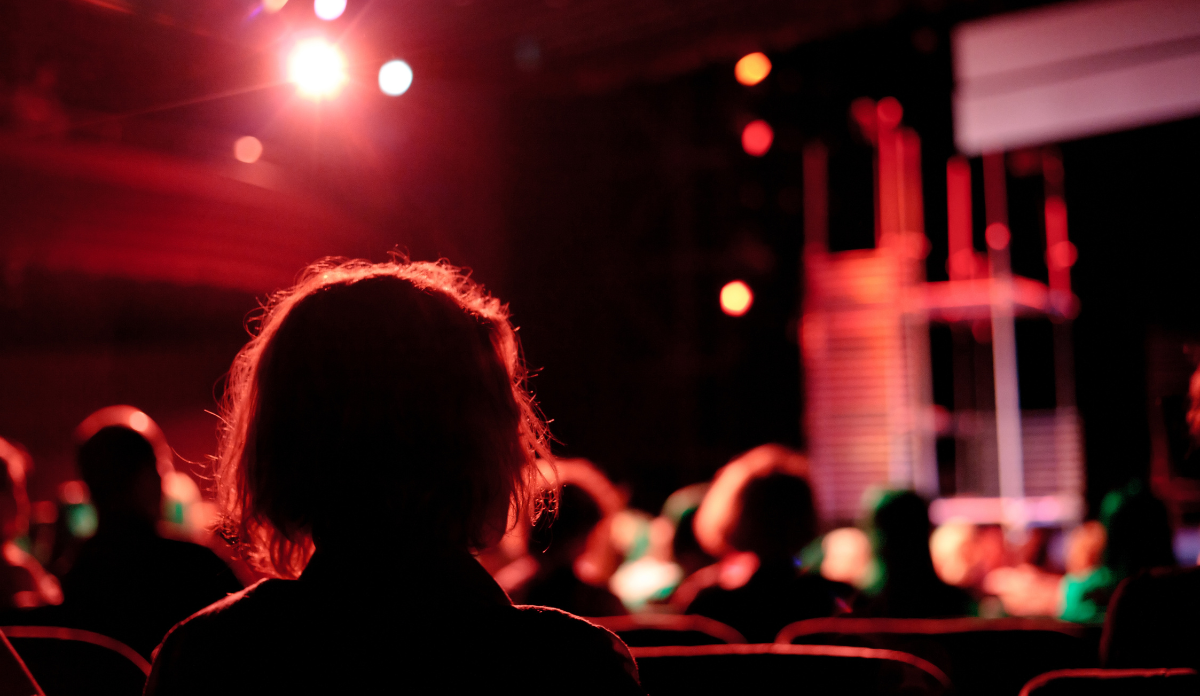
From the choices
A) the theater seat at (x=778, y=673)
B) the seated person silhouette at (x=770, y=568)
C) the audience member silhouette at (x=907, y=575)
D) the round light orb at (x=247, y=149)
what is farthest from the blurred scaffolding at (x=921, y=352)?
the theater seat at (x=778, y=673)

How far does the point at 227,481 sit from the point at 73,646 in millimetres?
814

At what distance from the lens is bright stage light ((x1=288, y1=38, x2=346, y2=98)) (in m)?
5.17

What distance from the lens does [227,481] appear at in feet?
3.62

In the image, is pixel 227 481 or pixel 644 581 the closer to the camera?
pixel 227 481

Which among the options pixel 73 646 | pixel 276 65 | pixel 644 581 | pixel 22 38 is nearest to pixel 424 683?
pixel 73 646

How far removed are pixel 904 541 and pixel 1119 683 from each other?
1528 mm

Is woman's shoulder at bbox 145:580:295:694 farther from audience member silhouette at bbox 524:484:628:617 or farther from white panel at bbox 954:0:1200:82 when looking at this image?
white panel at bbox 954:0:1200:82

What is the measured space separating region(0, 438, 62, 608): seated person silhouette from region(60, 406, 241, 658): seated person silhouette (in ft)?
1.64

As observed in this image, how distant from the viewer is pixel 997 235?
862 cm

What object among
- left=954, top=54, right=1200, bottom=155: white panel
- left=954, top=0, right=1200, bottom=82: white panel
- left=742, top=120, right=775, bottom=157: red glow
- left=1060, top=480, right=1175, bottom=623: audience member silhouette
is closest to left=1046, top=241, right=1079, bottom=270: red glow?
left=954, top=54, right=1200, bottom=155: white panel

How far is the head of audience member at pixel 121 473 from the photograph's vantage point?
8.57 feet

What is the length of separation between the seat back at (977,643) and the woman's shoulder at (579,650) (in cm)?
137

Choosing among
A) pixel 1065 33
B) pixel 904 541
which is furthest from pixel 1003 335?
pixel 904 541

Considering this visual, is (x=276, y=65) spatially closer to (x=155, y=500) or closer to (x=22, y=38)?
(x=22, y=38)
